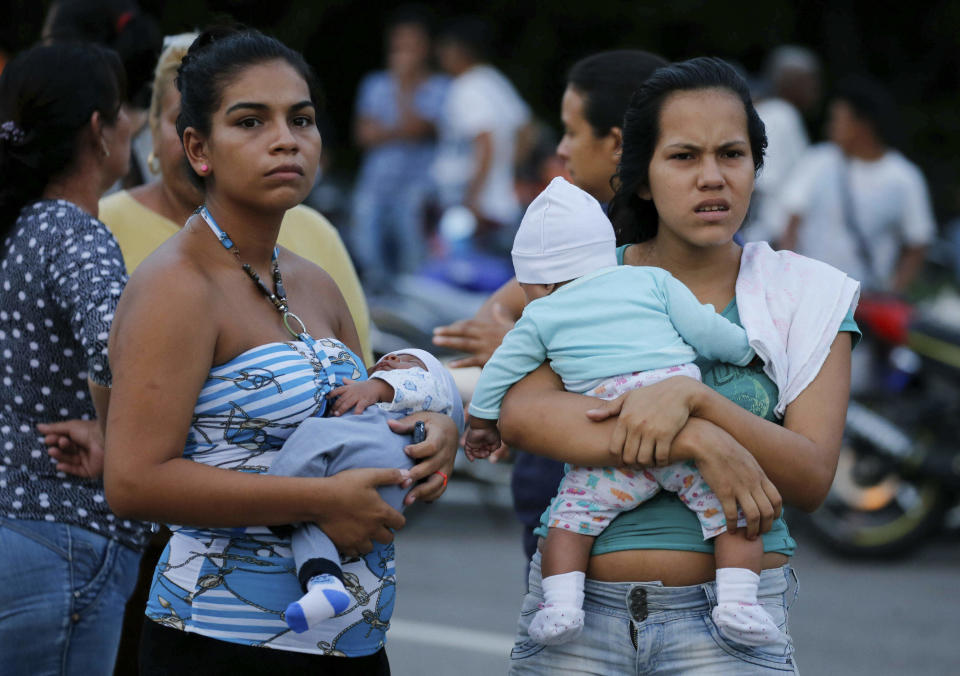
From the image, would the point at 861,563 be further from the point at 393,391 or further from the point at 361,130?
the point at 361,130

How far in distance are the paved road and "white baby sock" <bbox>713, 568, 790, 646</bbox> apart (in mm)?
3261

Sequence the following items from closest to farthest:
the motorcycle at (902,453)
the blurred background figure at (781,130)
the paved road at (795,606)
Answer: the paved road at (795,606)
the motorcycle at (902,453)
the blurred background figure at (781,130)

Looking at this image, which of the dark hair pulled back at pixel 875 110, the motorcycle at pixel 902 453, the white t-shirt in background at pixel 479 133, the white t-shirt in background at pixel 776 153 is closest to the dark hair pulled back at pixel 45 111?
the motorcycle at pixel 902 453

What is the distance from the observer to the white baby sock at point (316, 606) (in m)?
2.38

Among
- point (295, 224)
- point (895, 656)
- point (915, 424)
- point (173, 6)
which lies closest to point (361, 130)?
point (173, 6)

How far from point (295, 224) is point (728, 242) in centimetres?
130

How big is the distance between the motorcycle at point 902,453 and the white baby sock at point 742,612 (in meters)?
5.07

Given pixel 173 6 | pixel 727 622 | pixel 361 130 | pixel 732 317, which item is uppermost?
pixel 173 6

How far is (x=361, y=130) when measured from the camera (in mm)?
11859

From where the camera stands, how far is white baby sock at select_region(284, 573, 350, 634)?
7.80ft

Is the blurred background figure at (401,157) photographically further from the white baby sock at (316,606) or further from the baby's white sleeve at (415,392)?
the white baby sock at (316,606)

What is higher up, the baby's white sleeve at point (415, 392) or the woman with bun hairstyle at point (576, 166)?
the woman with bun hairstyle at point (576, 166)

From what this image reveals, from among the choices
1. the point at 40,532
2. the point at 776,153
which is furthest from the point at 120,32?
the point at 776,153

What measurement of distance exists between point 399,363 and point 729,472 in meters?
0.76
